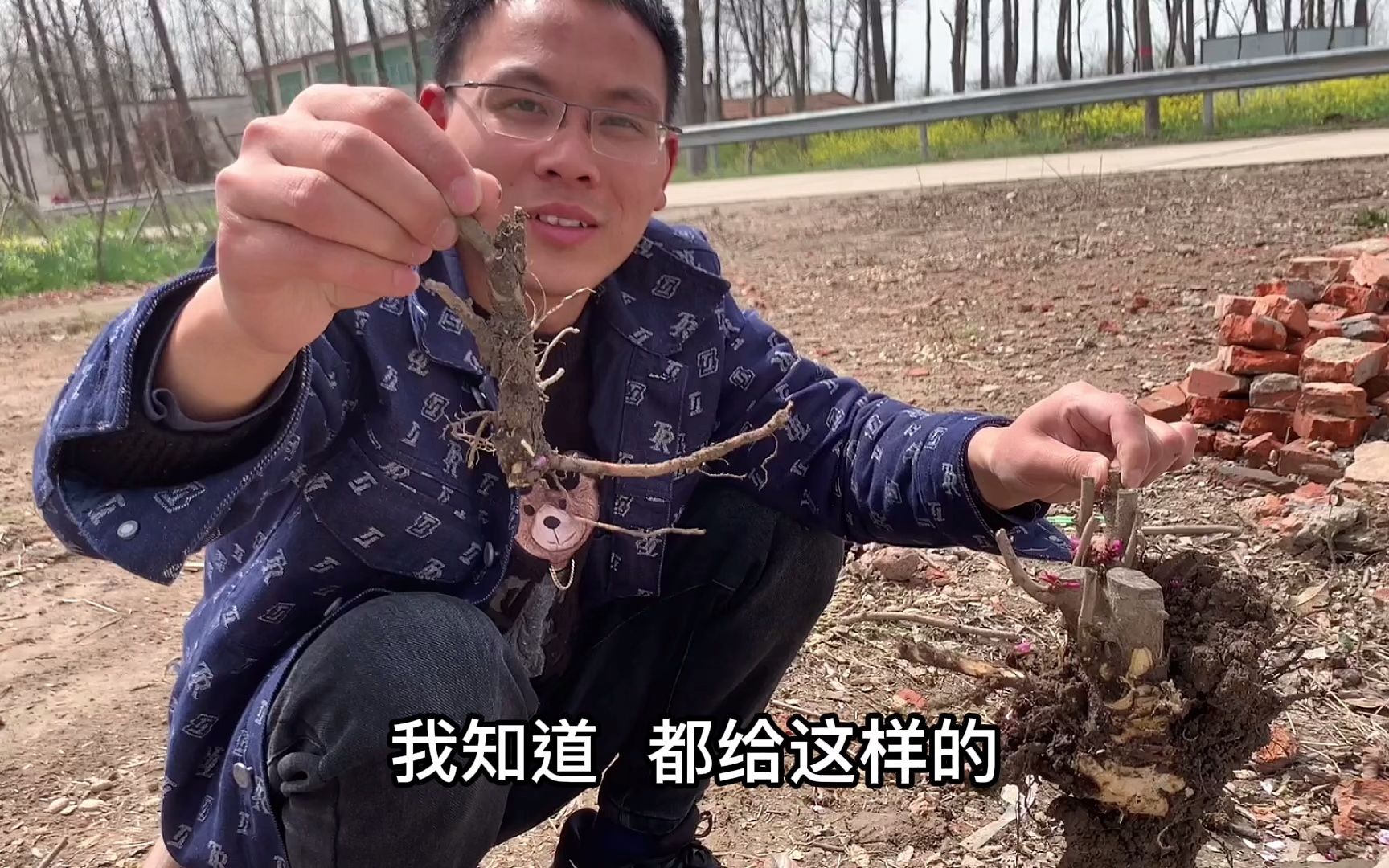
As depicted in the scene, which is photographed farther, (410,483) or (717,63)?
(717,63)

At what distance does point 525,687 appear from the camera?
55.9 inches

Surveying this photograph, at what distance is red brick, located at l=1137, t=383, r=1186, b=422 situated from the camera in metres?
3.17

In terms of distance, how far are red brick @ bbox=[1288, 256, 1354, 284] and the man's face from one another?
9.08 ft

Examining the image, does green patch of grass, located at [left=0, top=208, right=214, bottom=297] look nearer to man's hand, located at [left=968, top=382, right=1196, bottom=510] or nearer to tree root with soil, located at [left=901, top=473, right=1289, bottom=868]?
man's hand, located at [left=968, top=382, right=1196, bottom=510]

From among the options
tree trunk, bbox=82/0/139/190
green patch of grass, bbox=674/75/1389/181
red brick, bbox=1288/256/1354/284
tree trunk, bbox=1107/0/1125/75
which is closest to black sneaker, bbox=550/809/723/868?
red brick, bbox=1288/256/1354/284

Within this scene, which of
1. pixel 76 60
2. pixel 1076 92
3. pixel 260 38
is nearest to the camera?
pixel 1076 92

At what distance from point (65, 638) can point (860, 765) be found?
6.66 feet

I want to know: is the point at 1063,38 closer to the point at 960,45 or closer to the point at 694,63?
the point at 960,45

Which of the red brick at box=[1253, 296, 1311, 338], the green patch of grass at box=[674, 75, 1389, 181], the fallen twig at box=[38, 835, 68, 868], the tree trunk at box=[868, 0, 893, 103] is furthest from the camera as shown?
the tree trunk at box=[868, 0, 893, 103]

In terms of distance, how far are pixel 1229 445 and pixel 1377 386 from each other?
0.46 meters

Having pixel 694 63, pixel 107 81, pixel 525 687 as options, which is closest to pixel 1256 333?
pixel 525 687

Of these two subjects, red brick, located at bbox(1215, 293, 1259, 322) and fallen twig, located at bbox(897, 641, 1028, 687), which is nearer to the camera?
fallen twig, located at bbox(897, 641, 1028, 687)

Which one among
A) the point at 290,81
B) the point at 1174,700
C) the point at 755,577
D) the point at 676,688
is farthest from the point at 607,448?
the point at 290,81

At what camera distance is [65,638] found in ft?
8.50
